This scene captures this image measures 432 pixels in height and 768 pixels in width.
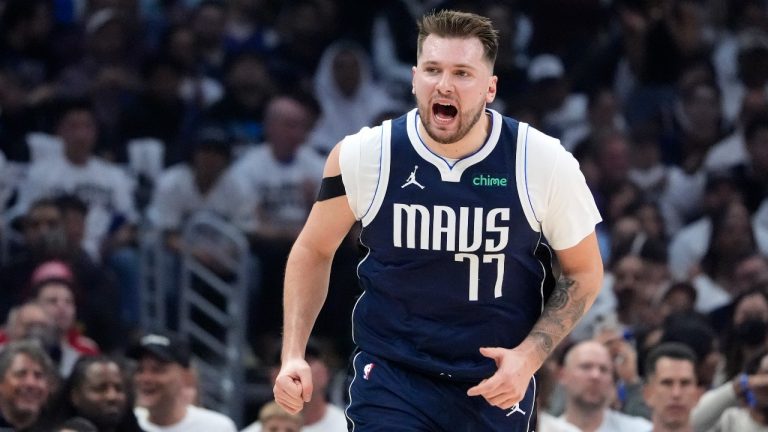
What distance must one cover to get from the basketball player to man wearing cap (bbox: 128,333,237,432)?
3.79 meters

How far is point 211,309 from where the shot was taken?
11297mm

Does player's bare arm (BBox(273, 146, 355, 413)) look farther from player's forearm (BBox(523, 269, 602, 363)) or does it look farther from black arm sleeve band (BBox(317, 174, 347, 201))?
player's forearm (BBox(523, 269, 602, 363))

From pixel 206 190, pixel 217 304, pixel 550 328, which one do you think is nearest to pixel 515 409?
pixel 550 328

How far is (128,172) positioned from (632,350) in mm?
4537

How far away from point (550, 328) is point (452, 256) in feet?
1.33

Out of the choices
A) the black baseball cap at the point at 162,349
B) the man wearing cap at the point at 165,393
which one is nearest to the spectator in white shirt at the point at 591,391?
the man wearing cap at the point at 165,393

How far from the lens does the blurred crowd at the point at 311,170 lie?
30.1 ft

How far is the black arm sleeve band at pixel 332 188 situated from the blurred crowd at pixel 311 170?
116 inches

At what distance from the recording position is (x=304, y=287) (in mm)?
5570

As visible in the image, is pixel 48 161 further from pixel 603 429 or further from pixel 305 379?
pixel 305 379

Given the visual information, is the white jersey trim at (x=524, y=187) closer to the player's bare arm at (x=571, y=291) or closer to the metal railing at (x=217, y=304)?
the player's bare arm at (x=571, y=291)

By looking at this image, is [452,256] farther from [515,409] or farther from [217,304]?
[217,304]

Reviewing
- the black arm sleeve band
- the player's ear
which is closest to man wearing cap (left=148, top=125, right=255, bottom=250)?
the black arm sleeve band

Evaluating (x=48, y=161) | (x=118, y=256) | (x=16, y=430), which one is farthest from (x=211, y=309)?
(x=16, y=430)
